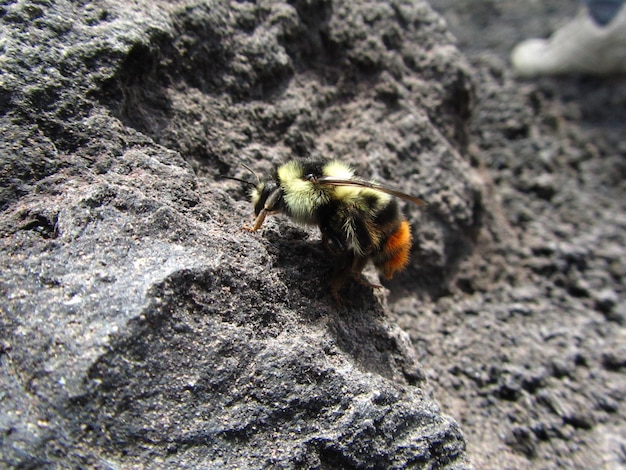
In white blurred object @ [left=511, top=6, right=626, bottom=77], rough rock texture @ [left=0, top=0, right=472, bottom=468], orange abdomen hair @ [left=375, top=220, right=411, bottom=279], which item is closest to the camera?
rough rock texture @ [left=0, top=0, right=472, bottom=468]

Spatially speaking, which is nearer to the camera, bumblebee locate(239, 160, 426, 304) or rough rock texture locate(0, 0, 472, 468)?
rough rock texture locate(0, 0, 472, 468)

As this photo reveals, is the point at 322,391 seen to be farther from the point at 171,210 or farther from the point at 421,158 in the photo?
the point at 421,158

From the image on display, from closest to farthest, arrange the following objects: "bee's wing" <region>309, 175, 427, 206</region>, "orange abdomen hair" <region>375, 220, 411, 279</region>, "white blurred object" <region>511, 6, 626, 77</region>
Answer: "bee's wing" <region>309, 175, 427, 206</region> → "orange abdomen hair" <region>375, 220, 411, 279</region> → "white blurred object" <region>511, 6, 626, 77</region>

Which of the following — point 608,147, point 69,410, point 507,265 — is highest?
point 608,147

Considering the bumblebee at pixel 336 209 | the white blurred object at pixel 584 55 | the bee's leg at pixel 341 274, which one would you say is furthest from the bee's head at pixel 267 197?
the white blurred object at pixel 584 55

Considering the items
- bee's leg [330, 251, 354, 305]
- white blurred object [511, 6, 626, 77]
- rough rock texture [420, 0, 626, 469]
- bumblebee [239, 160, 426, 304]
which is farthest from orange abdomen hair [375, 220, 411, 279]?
white blurred object [511, 6, 626, 77]

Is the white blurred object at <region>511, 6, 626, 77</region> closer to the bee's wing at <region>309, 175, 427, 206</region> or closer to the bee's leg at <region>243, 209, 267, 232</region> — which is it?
the bee's wing at <region>309, 175, 427, 206</region>

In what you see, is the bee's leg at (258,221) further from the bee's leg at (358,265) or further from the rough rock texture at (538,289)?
the rough rock texture at (538,289)

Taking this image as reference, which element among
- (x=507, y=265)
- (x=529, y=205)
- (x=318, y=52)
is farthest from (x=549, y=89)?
(x=318, y=52)
